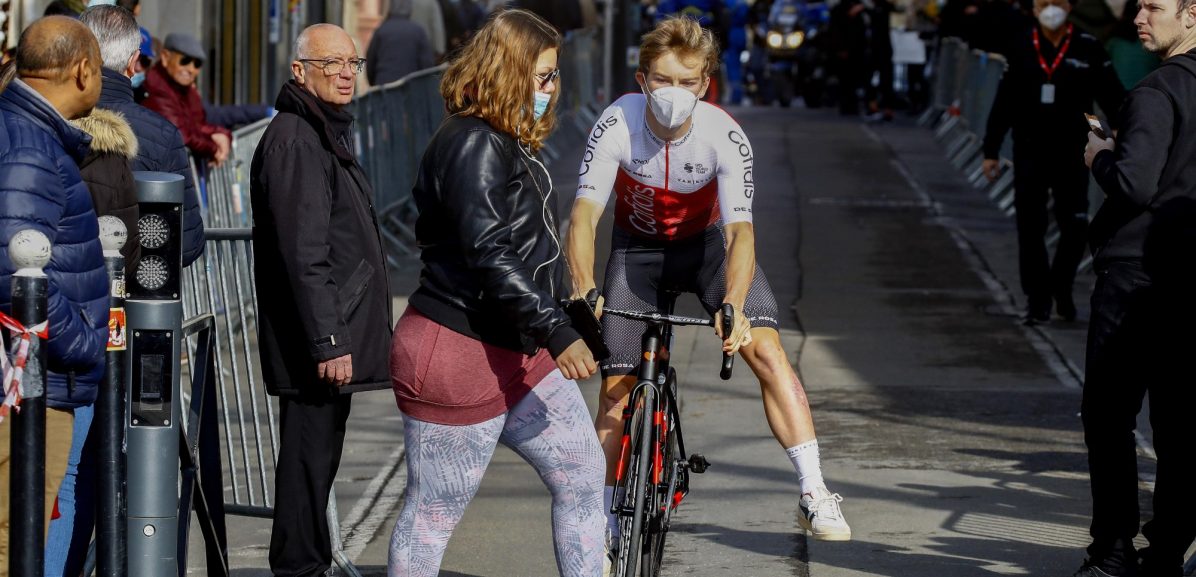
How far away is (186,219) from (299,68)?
2.11 feet

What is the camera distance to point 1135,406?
5.86m

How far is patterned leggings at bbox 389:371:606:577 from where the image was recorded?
4.82 m

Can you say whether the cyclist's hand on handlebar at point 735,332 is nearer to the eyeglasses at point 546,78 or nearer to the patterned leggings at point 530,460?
the patterned leggings at point 530,460

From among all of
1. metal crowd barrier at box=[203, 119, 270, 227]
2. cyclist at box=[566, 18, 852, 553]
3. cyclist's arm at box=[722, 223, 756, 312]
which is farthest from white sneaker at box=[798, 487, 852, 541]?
metal crowd barrier at box=[203, 119, 270, 227]

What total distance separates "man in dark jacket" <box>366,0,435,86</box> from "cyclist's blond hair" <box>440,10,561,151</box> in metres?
12.2

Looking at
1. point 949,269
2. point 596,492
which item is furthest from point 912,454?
point 949,269

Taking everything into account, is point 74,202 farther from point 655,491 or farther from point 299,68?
point 655,491

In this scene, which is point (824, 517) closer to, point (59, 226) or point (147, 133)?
point (59, 226)

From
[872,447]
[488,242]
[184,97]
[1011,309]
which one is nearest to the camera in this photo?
[488,242]

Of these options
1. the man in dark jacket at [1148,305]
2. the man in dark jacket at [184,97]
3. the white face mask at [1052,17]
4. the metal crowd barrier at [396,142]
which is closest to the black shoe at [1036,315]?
the white face mask at [1052,17]

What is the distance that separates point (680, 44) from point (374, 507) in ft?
8.58

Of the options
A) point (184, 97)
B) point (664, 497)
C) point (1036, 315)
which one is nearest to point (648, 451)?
point (664, 497)

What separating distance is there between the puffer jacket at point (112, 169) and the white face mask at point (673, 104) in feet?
5.25

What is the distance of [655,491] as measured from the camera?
5.50 meters
